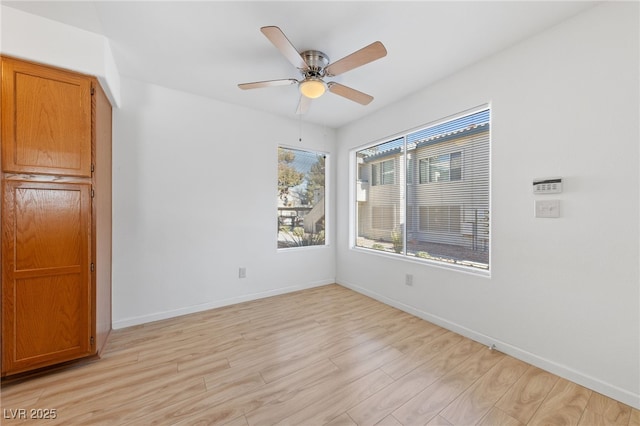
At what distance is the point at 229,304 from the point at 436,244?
2.76 m

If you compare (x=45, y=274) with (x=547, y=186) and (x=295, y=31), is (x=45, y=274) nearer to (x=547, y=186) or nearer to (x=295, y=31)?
(x=295, y=31)

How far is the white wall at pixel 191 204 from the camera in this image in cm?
270

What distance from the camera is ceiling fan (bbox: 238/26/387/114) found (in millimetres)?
1723

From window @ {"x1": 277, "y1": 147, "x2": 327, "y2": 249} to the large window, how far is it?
2.52ft

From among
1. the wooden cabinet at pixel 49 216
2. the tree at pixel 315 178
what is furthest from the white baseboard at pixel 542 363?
the wooden cabinet at pixel 49 216

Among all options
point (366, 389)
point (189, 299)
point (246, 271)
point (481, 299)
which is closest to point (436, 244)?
point (481, 299)

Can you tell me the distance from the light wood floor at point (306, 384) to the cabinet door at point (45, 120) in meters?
1.63

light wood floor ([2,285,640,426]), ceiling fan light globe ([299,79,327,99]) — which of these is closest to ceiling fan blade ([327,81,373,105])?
ceiling fan light globe ([299,79,327,99])

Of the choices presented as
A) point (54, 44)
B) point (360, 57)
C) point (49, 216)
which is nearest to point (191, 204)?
point (49, 216)

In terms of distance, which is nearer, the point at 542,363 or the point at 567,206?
the point at 567,206

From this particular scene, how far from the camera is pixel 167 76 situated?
2662 mm

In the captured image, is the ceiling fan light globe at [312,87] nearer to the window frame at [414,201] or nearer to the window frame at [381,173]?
the window frame at [414,201]

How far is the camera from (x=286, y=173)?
12.7ft

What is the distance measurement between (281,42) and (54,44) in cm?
179
